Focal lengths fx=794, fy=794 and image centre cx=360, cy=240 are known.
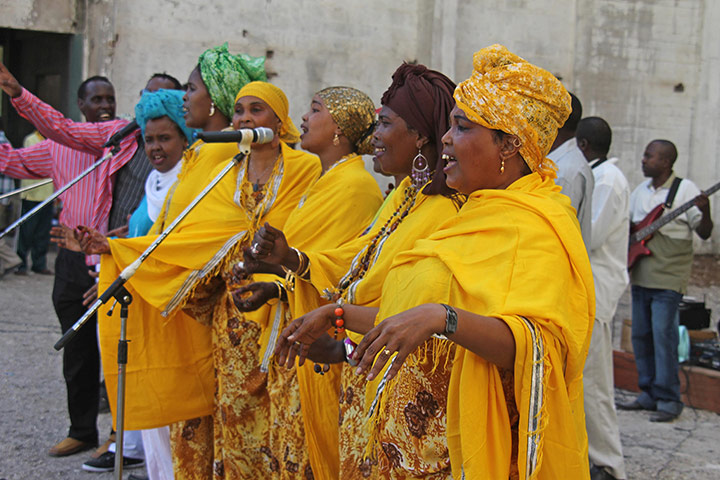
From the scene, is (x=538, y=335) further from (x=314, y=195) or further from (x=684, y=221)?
(x=684, y=221)

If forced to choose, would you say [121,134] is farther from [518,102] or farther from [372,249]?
[518,102]

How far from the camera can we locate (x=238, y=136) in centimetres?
343

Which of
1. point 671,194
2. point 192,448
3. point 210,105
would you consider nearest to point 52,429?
point 192,448

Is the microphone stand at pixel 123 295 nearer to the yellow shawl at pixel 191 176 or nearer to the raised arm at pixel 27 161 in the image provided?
the yellow shawl at pixel 191 176

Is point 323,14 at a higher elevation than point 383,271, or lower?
higher

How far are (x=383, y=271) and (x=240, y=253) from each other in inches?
56.0

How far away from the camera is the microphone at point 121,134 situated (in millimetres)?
4855

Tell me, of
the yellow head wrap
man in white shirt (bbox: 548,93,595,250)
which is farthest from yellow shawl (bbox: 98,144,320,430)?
man in white shirt (bbox: 548,93,595,250)

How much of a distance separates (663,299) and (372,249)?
163 inches

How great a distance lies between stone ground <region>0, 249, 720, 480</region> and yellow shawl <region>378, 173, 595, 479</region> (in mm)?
3210

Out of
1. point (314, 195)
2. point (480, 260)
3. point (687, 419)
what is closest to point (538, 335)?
point (480, 260)

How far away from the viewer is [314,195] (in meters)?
3.86

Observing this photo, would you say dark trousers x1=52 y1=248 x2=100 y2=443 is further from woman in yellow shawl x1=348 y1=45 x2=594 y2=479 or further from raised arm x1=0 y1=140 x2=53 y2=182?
woman in yellow shawl x1=348 y1=45 x2=594 y2=479

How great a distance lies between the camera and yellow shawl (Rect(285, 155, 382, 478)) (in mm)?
3582
